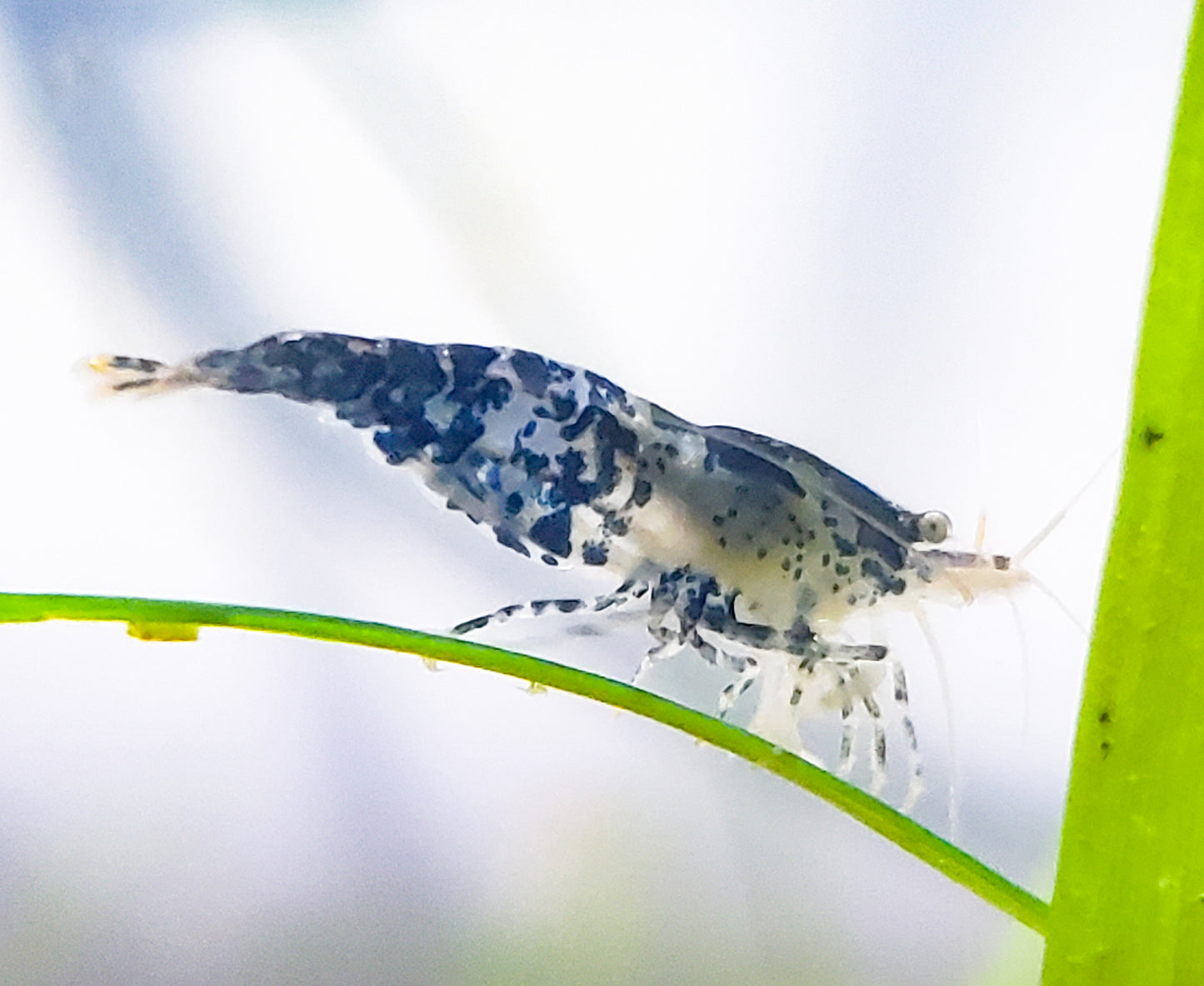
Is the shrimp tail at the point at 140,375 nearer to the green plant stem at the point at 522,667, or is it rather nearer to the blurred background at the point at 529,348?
the blurred background at the point at 529,348

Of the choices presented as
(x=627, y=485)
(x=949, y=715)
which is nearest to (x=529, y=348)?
(x=627, y=485)

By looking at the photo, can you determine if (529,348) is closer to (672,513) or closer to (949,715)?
(672,513)

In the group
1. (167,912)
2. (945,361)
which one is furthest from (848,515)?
(167,912)

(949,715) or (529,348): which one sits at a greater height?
(529,348)

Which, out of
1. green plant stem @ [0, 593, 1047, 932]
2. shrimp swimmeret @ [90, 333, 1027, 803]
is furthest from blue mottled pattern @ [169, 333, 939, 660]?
green plant stem @ [0, 593, 1047, 932]

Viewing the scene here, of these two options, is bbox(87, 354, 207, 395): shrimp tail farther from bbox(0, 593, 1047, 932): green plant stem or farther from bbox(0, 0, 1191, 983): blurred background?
bbox(0, 593, 1047, 932): green plant stem

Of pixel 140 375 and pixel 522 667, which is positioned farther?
pixel 140 375
